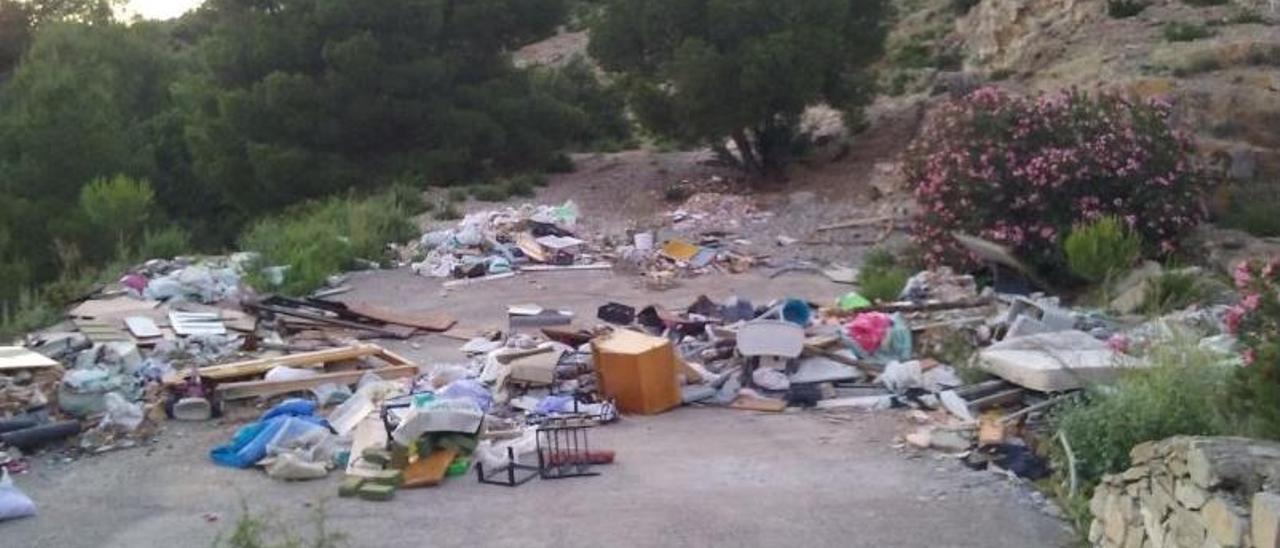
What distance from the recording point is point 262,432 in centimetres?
1018

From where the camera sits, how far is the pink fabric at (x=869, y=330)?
12.5 metres

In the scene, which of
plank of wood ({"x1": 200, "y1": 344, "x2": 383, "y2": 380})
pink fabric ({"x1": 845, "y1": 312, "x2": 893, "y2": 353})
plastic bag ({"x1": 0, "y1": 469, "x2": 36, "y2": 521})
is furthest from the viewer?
pink fabric ({"x1": 845, "y1": 312, "x2": 893, "y2": 353})

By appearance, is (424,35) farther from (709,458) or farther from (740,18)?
(709,458)

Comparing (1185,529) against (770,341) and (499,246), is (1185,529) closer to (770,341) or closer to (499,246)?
(770,341)

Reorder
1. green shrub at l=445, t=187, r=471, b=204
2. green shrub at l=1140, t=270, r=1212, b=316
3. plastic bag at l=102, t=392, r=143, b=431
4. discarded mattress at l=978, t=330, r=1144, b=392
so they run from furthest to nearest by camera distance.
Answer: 1. green shrub at l=445, t=187, r=471, b=204
2. green shrub at l=1140, t=270, r=1212, b=316
3. plastic bag at l=102, t=392, r=143, b=431
4. discarded mattress at l=978, t=330, r=1144, b=392

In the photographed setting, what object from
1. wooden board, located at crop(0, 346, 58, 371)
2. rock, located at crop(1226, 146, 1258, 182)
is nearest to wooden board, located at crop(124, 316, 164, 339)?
wooden board, located at crop(0, 346, 58, 371)

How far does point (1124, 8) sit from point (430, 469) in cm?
2081

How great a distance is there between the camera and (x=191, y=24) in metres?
53.2

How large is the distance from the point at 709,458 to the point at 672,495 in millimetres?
992

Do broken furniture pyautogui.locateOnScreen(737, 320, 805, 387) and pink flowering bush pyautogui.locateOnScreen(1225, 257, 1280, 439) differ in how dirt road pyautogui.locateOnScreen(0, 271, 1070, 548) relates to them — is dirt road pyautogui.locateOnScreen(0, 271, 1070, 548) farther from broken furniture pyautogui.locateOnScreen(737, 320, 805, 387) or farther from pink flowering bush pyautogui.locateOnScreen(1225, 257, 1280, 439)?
pink flowering bush pyautogui.locateOnScreen(1225, 257, 1280, 439)

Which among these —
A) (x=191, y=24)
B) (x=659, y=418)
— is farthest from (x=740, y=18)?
(x=191, y=24)

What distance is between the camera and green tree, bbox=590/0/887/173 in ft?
87.7

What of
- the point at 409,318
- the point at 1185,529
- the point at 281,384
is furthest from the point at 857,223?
the point at 1185,529

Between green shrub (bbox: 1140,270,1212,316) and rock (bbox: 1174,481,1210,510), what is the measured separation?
6.81 m
